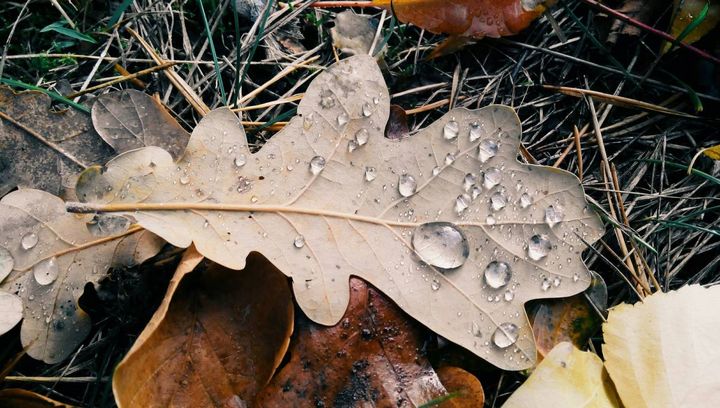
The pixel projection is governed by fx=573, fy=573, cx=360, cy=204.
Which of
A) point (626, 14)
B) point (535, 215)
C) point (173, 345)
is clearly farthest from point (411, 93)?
point (173, 345)

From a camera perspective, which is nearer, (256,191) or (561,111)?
(256,191)

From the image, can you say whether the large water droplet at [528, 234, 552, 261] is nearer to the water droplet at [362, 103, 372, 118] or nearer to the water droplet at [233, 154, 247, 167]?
the water droplet at [362, 103, 372, 118]

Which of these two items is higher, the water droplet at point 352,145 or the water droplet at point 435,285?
the water droplet at point 352,145

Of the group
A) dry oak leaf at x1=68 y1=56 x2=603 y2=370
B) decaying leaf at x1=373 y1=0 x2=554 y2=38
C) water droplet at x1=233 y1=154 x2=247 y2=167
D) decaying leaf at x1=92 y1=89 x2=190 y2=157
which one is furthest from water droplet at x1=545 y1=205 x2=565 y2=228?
decaying leaf at x1=92 y1=89 x2=190 y2=157

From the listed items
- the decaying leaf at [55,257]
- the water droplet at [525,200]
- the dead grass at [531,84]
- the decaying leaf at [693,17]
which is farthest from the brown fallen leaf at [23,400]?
the decaying leaf at [693,17]

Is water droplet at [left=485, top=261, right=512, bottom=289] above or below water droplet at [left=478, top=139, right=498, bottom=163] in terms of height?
below

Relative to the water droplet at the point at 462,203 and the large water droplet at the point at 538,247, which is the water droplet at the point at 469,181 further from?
the large water droplet at the point at 538,247

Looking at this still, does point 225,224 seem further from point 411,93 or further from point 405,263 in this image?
point 411,93
